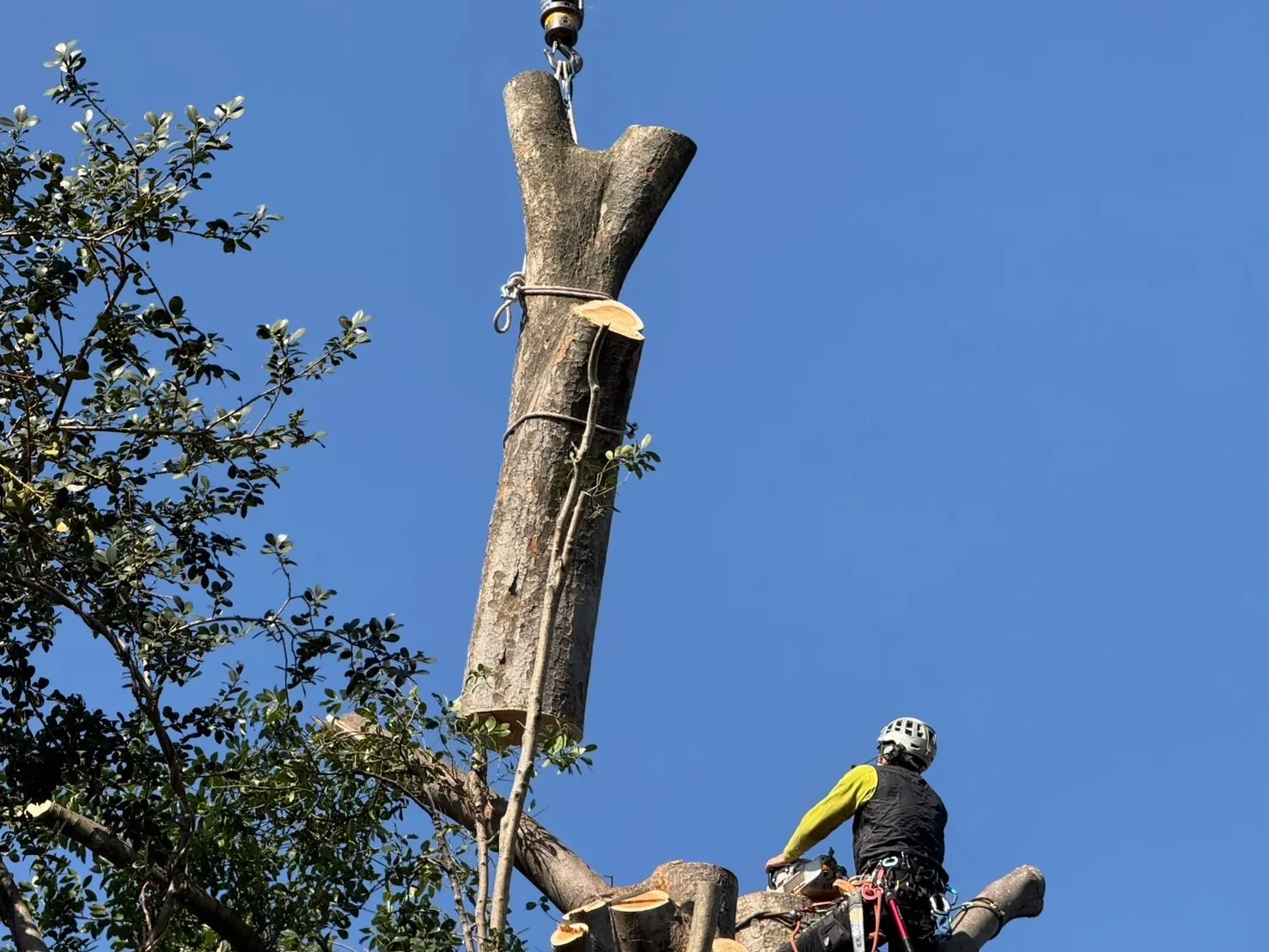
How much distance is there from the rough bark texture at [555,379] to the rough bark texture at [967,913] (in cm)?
95

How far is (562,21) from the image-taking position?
9.25 metres

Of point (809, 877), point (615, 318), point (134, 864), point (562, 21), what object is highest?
point (562, 21)

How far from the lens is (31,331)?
6355 mm

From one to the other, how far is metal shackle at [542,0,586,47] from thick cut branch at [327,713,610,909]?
11.1 feet

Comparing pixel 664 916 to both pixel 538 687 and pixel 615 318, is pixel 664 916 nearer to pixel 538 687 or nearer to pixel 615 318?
pixel 538 687

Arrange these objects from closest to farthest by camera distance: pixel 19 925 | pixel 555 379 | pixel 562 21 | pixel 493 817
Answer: pixel 19 925 → pixel 493 817 → pixel 555 379 → pixel 562 21

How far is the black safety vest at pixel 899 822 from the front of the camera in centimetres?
779

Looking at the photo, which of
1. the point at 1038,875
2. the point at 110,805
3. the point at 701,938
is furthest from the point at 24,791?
the point at 1038,875

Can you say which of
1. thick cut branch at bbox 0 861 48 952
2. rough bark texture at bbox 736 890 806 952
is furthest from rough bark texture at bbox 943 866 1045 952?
thick cut branch at bbox 0 861 48 952

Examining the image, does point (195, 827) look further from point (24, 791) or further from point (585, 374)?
point (585, 374)

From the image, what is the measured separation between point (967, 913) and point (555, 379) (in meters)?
2.68

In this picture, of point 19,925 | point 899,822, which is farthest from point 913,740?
point 19,925

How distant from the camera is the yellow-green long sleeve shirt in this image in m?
7.95

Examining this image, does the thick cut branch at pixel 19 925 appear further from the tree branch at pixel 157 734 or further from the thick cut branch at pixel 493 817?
the thick cut branch at pixel 493 817
